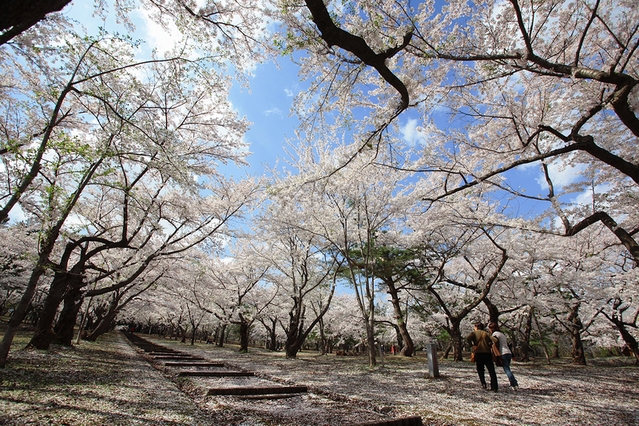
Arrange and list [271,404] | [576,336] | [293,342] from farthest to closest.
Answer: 1. [293,342]
2. [576,336]
3. [271,404]

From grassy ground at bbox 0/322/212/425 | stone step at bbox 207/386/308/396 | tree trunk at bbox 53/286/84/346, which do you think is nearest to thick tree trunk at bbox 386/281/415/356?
stone step at bbox 207/386/308/396

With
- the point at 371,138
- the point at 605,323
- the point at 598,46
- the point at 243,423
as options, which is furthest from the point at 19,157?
the point at 605,323

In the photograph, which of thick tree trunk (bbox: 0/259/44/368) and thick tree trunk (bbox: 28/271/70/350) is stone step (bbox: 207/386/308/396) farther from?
thick tree trunk (bbox: 28/271/70/350)

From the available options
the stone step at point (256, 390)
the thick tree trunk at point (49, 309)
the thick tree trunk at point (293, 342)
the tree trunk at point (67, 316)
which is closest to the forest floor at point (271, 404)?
the stone step at point (256, 390)

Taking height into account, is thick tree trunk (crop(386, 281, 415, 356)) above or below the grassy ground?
above

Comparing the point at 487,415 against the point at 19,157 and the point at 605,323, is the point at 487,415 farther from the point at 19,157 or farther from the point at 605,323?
the point at 605,323

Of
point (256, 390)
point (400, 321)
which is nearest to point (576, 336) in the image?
point (400, 321)

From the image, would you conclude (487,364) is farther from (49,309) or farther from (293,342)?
(49,309)

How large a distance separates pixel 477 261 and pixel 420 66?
677 inches

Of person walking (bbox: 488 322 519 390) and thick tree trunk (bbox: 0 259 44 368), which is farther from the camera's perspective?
person walking (bbox: 488 322 519 390)

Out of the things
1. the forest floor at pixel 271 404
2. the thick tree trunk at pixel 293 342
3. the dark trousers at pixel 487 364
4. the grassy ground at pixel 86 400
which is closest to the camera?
the grassy ground at pixel 86 400

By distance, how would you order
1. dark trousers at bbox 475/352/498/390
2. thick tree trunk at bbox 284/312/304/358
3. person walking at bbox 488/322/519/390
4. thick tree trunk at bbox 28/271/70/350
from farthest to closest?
thick tree trunk at bbox 284/312/304/358
thick tree trunk at bbox 28/271/70/350
person walking at bbox 488/322/519/390
dark trousers at bbox 475/352/498/390

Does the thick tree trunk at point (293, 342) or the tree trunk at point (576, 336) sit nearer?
the tree trunk at point (576, 336)

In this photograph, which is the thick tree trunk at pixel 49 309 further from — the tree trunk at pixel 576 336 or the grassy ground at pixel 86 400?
the tree trunk at pixel 576 336
